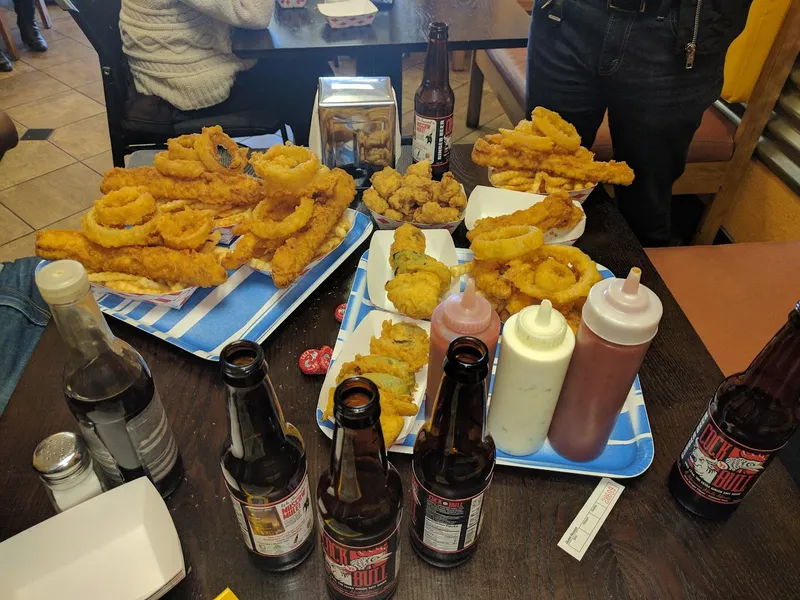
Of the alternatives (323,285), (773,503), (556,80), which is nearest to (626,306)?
(773,503)

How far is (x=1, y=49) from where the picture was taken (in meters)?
4.34

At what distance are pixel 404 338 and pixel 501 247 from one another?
25 centimetres

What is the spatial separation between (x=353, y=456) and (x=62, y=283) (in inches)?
13.9

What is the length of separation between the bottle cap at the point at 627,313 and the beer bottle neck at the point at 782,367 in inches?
5.9

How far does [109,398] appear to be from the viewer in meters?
0.71

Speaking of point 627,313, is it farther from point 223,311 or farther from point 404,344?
point 223,311

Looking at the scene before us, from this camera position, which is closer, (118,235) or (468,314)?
(468,314)

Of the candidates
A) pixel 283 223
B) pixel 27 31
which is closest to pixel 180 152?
pixel 283 223

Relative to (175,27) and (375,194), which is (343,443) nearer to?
(375,194)

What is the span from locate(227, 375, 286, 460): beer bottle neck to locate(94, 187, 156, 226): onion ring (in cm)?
68

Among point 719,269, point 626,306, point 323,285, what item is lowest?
point 719,269

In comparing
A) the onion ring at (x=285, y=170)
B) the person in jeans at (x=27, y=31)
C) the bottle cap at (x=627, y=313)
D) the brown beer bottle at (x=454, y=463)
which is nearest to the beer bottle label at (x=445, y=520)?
the brown beer bottle at (x=454, y=463)

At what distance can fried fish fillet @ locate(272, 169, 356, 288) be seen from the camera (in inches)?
43.9

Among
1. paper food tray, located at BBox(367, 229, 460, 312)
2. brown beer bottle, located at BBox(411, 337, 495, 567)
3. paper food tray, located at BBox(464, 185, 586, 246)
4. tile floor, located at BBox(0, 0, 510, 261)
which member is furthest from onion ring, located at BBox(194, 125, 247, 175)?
tile floor, located at BBox(0, 0, 510, 261)
